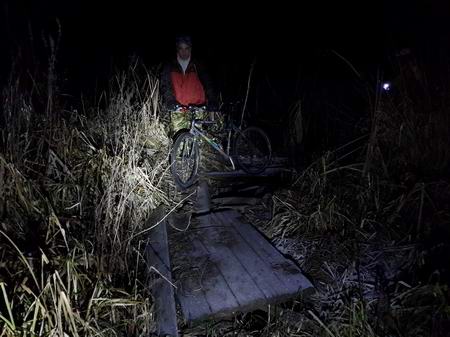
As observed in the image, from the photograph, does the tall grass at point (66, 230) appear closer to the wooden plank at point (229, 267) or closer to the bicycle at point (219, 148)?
the bicycle at point (219, 148)

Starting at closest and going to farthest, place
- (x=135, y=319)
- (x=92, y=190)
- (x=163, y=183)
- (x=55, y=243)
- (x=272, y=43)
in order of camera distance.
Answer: (x=135, y=319) < (x=55, y=243) < (x=92, y=190) < (x=163, y=183) < (x=272, y=43)

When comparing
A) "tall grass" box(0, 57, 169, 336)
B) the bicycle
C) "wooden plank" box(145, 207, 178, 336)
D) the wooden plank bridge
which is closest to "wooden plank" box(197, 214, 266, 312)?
the wooden plank bridge

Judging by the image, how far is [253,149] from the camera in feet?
20.4

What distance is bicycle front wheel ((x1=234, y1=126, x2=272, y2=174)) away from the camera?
596 centimetres

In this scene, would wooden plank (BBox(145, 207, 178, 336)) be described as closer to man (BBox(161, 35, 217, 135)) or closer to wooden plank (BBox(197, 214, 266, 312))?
wooden plank (BBox(197, 214, 266, 312))

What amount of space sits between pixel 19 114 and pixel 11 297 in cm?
181

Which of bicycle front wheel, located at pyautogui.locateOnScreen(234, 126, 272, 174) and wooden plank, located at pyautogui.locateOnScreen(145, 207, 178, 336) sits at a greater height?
bicycle front wheel, located at pyautogui.locateOnScreen(234, 126, 272, 174)

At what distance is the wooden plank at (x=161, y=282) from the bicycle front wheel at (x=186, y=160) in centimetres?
118

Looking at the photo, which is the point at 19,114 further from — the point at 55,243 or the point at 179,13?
the point at 179,13

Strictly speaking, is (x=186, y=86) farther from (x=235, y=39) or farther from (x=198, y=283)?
(x=235, y=39)

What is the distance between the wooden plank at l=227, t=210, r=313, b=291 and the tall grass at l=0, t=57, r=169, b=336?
1.09 metres

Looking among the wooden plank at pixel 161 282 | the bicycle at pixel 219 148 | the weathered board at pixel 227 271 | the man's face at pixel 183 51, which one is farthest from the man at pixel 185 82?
the wooden plank at pixel 161 282

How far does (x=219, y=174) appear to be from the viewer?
19.1ft

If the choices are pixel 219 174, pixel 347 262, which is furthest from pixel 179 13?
pixel 347 262
